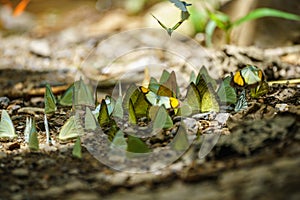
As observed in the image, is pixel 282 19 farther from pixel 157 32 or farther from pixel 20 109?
pixel 20 109

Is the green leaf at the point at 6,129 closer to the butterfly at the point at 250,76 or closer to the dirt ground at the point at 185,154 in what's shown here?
the dirt ground at the point at 185,154

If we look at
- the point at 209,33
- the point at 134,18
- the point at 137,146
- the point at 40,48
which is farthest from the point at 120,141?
the point at 134,18

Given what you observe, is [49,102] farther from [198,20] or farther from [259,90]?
[198,20]

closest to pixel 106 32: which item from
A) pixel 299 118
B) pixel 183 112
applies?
pixel 183 112

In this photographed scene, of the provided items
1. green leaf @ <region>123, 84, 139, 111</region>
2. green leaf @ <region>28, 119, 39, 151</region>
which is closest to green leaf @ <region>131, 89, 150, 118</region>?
green leaf @ <region>123, 84, 139, 111</region>

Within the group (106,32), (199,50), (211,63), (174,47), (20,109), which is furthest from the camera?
(106,32)

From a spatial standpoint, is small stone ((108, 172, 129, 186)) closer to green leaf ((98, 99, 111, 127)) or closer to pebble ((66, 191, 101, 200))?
pebble ((66, 191, 101, 200))
